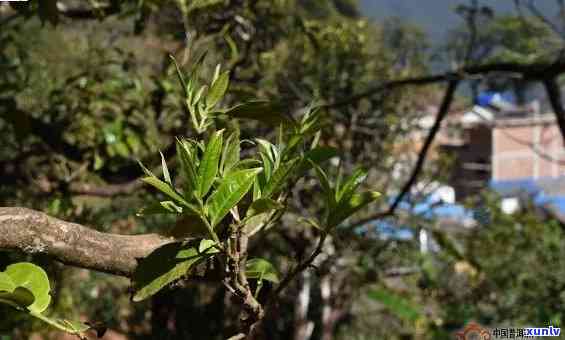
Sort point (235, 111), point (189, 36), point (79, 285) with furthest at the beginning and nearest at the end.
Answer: point (79, 285), point (189, 36), point (235, 111)

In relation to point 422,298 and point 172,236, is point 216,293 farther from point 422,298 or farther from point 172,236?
point 172,236

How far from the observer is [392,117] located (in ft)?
15.8

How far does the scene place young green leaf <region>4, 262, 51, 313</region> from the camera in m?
0.57

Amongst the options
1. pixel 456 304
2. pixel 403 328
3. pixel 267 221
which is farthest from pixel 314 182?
pixel 267 221

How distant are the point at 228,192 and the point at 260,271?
0.47 feet

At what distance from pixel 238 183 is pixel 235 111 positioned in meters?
0.13

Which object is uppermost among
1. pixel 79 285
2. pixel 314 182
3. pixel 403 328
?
pixel 314 182

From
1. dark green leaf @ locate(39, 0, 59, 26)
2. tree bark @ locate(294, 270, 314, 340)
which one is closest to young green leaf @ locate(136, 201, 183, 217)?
dark green leaf @ locate(39, 0, 59, 26)

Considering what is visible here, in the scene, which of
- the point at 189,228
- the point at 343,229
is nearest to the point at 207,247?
the point at 189,228

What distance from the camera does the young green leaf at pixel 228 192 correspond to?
21.8 inches

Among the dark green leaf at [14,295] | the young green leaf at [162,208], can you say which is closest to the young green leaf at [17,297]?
the dark green leaf at [14,295]

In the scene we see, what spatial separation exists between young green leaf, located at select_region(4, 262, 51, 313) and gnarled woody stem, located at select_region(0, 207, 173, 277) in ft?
0.05

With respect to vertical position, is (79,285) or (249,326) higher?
(249,326)

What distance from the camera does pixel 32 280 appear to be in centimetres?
58
